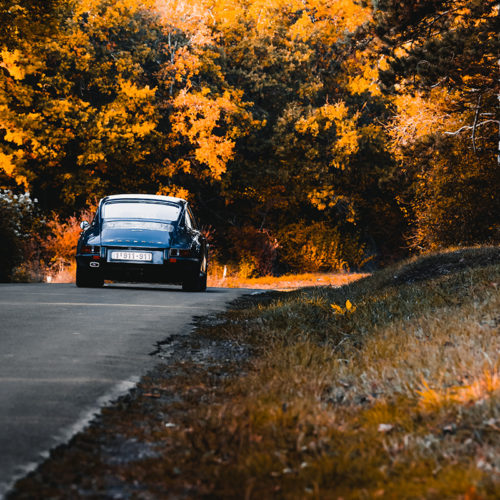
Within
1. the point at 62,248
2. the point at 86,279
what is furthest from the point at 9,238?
the point at 62,248

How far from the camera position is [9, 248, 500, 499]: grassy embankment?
3555mm

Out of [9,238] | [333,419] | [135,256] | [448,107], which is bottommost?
[333,419]

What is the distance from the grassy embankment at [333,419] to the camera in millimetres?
3555

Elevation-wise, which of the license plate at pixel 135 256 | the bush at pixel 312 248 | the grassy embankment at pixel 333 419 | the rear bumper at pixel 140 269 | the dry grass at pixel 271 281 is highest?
the bush at pixel 312 248

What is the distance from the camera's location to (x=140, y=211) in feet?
50.5

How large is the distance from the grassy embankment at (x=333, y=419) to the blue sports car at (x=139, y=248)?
6.87m

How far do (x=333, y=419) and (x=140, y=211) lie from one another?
444 inches

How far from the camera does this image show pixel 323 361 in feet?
21.4

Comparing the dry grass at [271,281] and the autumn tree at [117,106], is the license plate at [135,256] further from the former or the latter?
the autumn tree at [117,106]

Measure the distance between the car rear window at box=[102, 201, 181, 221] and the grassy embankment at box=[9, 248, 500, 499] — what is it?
783 centimetres

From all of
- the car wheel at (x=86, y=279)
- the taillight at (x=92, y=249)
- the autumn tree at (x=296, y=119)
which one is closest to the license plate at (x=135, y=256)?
the taillight at (x=92, y=249)

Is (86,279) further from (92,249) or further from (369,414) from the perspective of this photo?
(369,414)

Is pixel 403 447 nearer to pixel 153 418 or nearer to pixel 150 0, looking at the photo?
pixel 153 418

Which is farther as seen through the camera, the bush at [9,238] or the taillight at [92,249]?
the bush at [9,238]
